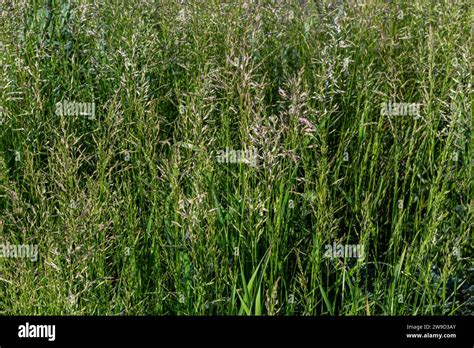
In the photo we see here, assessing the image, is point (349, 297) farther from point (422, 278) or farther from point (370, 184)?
point (370, 184)

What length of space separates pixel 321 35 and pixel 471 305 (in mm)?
2177

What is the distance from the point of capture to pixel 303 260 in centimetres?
346

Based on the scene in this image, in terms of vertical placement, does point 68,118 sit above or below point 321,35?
below

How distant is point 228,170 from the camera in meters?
3.64

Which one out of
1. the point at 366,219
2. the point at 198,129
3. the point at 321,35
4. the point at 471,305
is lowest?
the point at 471,305

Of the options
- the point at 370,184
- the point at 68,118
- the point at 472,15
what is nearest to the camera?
the point at 370,184

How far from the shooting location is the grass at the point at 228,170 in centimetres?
302

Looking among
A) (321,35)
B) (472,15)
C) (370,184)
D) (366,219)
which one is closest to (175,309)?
(366,219)

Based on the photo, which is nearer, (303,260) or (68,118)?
(303,260)

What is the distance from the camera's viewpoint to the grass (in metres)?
3.02
